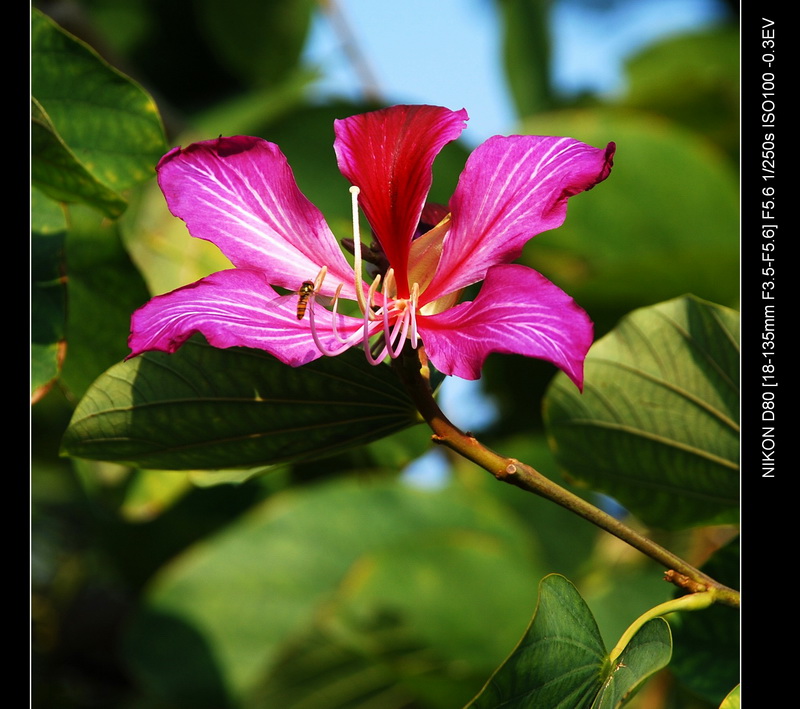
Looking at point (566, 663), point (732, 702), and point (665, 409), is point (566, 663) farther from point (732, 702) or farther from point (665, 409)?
point (665, 409)

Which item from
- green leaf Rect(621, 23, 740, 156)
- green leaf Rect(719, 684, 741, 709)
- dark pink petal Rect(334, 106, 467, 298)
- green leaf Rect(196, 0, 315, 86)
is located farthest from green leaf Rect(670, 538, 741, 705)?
green leaf Rect(196, 0, 315, 86)

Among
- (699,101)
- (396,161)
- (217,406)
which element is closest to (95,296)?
(217,406)

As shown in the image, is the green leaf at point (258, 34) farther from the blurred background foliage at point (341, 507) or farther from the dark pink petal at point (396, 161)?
the dark pink petal at point (396, 161)

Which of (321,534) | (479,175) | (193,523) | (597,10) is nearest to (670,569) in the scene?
(479,175)

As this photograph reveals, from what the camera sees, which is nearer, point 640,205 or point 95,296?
point 95,296

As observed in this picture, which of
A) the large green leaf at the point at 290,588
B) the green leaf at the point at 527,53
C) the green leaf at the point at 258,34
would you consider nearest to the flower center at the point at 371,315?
the large green leaf at the point at 290,588

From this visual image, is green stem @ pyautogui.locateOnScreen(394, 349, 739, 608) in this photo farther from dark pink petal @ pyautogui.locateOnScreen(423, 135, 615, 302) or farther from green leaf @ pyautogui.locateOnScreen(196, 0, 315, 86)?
green leaf @ pyautogui.locateOnScreen(196, 0, 315, 86)
